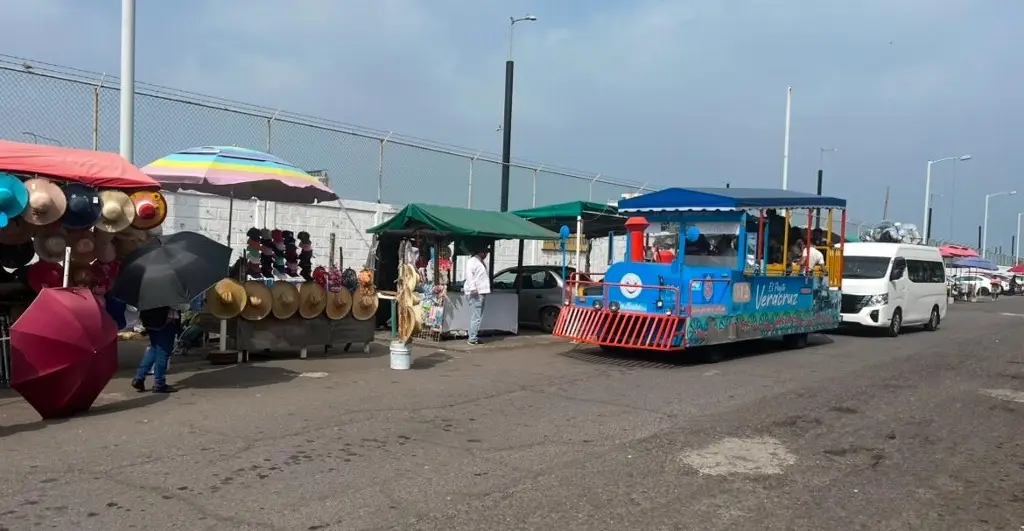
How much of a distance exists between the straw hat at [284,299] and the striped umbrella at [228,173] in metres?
1.42

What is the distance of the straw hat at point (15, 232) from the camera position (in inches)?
338

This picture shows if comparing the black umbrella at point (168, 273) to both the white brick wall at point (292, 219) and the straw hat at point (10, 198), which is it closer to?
the straw hat at point (10, 198)

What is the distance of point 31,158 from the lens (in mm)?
8477

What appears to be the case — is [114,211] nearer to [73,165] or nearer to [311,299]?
[73,165]

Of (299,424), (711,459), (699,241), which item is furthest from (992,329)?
(299,424)

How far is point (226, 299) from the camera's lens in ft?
34.7

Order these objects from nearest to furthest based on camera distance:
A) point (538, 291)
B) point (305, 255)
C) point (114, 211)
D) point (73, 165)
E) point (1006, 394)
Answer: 1. point (73, 165)
2. point (114, 211)
3. point (1006, 394)
4. point (305, 255)
5. point (538, 291)

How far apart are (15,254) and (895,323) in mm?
17500

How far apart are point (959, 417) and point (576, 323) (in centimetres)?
585

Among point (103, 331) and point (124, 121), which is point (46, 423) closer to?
point (103, 331)

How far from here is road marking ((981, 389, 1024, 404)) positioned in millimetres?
10101

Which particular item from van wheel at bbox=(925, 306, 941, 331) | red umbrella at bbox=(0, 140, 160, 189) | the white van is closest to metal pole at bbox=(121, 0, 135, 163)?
red umbrella at bbox=(0, 140, 160, 189)

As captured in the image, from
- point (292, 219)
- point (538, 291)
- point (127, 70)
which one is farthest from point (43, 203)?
point (538, 291)

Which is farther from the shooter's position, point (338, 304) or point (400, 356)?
point (338, 304)
